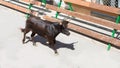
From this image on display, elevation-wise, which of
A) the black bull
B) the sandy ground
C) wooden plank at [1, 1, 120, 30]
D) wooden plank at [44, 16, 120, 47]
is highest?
wooden plank at [1, 1, 120, 30]

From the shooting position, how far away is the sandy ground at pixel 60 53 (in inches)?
261

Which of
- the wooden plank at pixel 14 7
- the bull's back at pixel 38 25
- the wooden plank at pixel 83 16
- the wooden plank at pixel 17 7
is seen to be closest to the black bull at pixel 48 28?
the bull's back at pixel 38 25

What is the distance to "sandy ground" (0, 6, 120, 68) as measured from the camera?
6.63 meters

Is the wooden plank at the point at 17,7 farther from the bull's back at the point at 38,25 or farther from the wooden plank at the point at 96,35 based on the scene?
the bull's back at the point at 38,25

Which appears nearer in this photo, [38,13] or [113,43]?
[113,43]

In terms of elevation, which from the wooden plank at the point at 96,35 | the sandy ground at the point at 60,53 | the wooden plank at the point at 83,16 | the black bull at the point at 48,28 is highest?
the wooden plank at the point at 83,16

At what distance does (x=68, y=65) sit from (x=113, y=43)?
1.57 metres

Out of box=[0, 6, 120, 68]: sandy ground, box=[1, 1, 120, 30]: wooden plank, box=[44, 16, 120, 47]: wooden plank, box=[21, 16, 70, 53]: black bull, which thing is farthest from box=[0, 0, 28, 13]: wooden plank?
box=[21, 16, 70, 53]: black bull

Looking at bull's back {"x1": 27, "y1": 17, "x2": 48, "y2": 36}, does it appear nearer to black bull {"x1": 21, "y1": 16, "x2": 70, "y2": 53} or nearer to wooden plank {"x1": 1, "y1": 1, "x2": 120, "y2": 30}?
black bull {"x1": 21, "y1": 16, "x2": 70, "y2": 53}

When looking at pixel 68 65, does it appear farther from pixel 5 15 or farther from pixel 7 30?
pixel 5 15

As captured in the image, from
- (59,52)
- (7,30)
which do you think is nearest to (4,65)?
(59,52)

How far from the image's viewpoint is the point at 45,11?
10.3m

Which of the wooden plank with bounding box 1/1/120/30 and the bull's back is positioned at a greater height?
the wooden plank with bounding box 1/1/120/30

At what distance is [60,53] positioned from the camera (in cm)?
714
